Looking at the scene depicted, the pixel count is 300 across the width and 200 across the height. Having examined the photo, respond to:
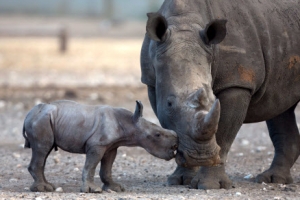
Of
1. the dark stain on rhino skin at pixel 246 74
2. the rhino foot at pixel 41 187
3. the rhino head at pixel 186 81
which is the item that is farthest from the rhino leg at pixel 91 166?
the dark stain on rhino skin at pixel 246 74

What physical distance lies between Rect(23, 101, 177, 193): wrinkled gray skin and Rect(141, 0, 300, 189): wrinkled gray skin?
0.22m

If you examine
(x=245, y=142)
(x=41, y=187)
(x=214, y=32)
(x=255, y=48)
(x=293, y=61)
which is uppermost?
(x=214, y=32)

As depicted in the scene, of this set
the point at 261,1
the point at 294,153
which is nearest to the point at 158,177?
the point at 294,153

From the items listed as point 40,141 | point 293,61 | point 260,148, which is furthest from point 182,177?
point 260,148

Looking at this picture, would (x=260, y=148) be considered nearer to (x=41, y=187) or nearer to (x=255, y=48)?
(x=255, y=48)

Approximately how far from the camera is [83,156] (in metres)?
10.9

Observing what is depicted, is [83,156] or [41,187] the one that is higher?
[41,187]

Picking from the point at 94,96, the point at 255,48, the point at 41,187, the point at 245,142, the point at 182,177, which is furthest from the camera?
the point at 94,96

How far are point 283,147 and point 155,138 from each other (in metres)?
2.54

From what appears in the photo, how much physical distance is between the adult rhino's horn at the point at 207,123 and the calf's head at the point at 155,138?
31 centimetres

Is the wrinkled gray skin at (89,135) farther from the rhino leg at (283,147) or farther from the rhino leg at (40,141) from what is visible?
the rhino leg at (283,147)

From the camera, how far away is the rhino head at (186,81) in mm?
7442

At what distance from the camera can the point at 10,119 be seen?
1423cm

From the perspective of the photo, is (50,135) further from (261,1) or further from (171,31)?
(261,1)
